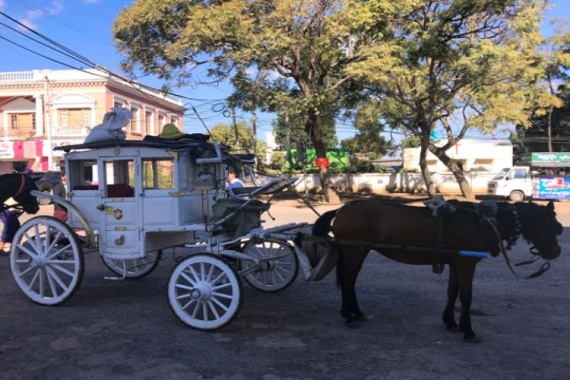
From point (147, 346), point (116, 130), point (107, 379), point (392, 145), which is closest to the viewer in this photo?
point (107, 379)

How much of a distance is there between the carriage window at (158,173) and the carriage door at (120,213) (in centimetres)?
14

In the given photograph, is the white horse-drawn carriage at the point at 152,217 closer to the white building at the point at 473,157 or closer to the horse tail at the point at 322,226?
the horse tail at the point at 322,226

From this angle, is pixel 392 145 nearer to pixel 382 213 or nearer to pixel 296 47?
pixel 296 47

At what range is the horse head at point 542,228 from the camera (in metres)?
5.17

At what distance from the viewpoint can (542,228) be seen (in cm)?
517

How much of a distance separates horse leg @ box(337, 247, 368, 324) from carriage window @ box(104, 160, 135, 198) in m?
2.77

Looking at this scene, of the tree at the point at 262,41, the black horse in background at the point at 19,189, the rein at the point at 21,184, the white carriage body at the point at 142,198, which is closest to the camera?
the white carriage body at the point at 142,198

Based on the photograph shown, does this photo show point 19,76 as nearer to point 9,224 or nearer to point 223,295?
point 9,224

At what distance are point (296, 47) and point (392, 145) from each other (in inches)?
508

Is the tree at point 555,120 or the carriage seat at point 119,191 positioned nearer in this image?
the carriage seat at point 119,191

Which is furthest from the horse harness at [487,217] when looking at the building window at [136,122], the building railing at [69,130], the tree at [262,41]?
the building window at [136,122]

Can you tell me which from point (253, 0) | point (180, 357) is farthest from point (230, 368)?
point (253, 0)

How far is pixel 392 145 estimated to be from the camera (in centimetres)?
3128

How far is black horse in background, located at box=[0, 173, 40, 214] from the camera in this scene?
7.73m
